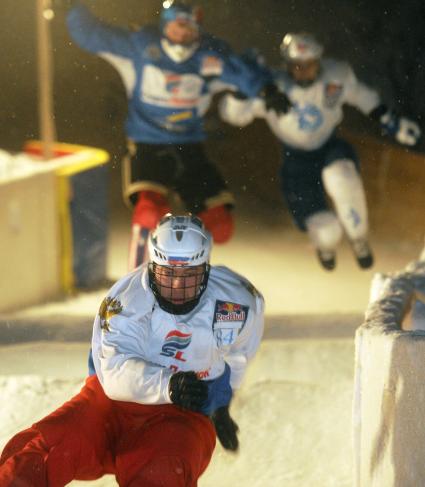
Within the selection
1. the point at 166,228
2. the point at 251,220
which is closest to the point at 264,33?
Result: the point at 251,220

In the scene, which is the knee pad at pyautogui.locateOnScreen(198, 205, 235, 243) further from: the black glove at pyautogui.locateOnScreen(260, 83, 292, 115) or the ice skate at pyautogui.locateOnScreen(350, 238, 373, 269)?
the ice skate at pyautogui.locateOnScreen(350, 238, 373, 269)

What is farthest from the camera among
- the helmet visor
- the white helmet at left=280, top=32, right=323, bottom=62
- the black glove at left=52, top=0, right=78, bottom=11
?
the black glove at left=52, top=0, right=78, bottom=11

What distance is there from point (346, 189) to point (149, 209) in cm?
140

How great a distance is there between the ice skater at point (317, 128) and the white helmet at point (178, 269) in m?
2.84

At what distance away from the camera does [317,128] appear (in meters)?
6.05

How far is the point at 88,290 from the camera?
687cm

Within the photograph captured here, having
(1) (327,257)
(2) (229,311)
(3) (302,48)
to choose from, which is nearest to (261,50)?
(1) (327,257)

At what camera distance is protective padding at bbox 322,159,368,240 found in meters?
6.07

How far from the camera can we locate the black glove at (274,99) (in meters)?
5.86

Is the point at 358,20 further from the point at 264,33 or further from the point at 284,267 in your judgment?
the point at 284,267

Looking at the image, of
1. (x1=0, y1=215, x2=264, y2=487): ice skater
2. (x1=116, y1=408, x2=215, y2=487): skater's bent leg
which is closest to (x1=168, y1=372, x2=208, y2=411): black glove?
(x1=0, y1=215, x2=264, y2=487): ice skater

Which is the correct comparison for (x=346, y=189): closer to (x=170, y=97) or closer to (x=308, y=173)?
(x=308, y=173)

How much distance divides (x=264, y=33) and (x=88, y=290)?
4542 millimetres

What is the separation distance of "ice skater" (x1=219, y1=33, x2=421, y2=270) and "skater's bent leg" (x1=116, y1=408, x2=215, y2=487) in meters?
3.19
